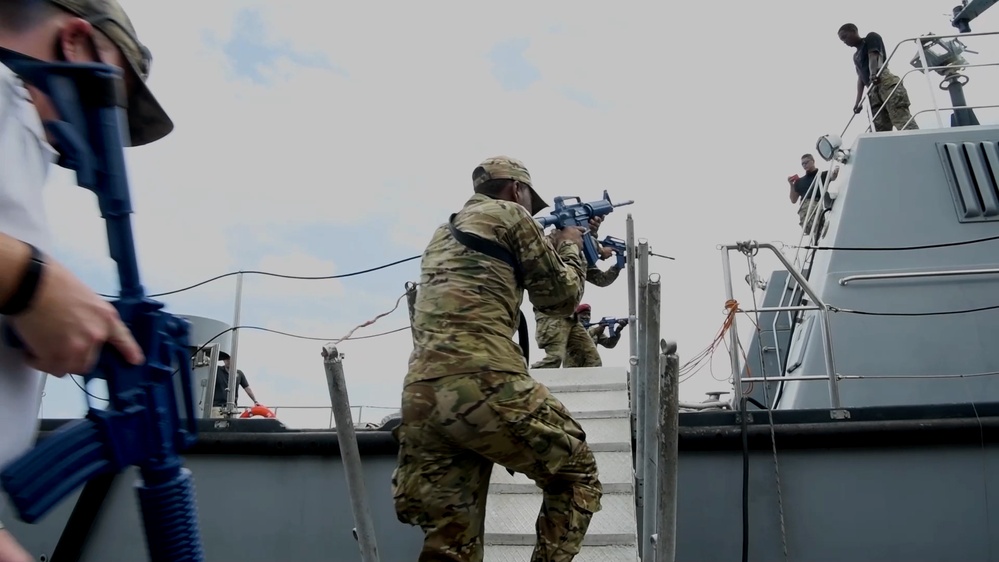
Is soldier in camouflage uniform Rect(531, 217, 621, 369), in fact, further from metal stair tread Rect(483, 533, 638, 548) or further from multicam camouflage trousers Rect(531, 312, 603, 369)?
metal stair tread Rect(483, 533, 638, 548)

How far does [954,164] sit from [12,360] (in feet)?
16.2

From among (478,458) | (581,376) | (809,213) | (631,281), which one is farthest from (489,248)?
(809,213)

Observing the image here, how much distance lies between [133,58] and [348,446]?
157 cm

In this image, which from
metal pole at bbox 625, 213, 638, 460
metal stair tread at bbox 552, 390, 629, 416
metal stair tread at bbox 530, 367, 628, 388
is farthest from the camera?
metal stair tread at bbox 530, 367, 628, 388

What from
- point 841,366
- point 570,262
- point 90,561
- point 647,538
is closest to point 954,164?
point 841,366

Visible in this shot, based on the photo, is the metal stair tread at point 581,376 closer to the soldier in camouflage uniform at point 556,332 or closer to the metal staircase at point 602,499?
the metal staircase at point 602,499

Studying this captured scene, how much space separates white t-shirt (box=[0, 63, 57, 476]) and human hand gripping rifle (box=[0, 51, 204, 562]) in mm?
90

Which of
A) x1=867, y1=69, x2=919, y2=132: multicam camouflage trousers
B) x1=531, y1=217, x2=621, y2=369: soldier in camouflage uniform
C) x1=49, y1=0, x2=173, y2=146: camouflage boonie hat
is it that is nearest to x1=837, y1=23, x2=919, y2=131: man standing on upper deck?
Result: x1=867, y1=69, x2=919, y2=132: multicam camouflage trousers

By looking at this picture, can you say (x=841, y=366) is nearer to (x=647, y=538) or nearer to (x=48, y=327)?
(x=647, y=538)

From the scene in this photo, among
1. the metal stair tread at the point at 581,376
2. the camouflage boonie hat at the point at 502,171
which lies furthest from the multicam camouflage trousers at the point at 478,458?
the metal stair tread at the point at 581,376

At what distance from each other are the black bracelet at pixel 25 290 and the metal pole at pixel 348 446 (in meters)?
1.71

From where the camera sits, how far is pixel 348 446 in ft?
8.01

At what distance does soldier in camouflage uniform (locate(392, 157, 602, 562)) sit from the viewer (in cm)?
213

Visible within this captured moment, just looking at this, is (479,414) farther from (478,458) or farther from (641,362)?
(641,362)
